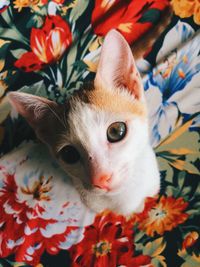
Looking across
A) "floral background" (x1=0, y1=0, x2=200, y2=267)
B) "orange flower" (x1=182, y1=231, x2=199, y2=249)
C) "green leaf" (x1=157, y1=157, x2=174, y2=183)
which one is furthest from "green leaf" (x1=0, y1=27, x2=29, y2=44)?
"orange flower" (x1=182, y1=231, x2=199, y2=249)

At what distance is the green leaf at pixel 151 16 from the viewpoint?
85cm

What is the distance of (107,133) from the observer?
673 millimetres

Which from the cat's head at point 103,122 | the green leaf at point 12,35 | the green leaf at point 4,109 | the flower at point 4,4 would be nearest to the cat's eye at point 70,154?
the cat's head at point 103,122

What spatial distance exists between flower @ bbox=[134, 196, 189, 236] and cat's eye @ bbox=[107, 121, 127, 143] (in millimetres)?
151

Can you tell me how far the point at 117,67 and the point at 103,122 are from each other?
0.10 m

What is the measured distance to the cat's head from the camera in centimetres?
66

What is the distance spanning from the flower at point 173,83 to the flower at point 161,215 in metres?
0.12

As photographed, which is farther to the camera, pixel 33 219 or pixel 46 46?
pixel 46 46

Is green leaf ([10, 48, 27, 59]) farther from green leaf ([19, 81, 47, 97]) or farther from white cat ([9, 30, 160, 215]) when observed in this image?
white cat ([9, 30, 160, 215])

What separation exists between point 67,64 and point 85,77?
6 centimetres

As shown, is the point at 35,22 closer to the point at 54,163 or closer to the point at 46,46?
the point at 46,46

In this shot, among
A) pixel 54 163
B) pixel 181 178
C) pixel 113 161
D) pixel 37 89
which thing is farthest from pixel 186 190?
pixel 37 89

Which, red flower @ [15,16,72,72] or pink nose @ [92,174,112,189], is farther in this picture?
red flower @ [15,16,72,72]

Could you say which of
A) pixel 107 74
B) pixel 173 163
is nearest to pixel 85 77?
pixel 107 74
